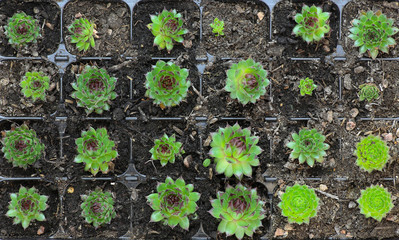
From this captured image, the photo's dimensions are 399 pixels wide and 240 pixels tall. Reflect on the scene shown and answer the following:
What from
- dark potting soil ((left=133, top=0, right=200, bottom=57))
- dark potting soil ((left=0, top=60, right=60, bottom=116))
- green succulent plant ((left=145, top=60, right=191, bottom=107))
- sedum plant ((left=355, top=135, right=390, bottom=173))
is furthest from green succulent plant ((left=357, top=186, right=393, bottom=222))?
dark potting soil ((left=0, top=60, right=60, bottom=116))

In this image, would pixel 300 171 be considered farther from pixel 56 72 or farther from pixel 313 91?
pixel 56 72

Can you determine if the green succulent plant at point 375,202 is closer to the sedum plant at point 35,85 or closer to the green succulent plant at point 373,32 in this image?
the green succulent plant at point 373,32

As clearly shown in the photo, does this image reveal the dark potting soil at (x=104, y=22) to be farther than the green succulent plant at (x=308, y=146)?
Yes

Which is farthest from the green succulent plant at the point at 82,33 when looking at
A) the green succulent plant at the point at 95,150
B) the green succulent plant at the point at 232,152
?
the green succulent plant at the point at 232,152

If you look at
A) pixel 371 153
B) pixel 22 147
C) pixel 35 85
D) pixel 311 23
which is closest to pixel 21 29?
pixel 35 85

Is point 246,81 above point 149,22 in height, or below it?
below

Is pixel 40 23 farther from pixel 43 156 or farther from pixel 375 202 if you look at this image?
pixel 375 202

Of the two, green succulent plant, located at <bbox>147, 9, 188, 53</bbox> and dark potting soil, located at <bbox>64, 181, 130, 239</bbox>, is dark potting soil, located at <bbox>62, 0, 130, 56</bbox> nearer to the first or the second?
green succulent plant, located at <bbox>147, 9, 188, 53</bbox>
